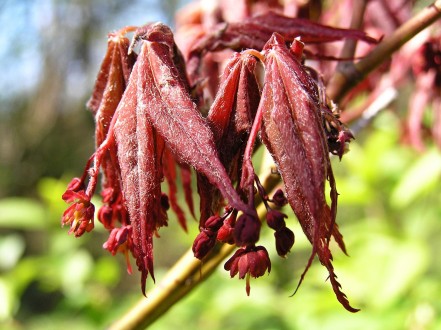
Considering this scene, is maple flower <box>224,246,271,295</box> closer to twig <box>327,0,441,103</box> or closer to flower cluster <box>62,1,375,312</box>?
flower cluster <box>62,1,375,312</box>

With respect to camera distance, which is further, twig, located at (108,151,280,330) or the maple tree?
twig, located at (108,151,280,330)

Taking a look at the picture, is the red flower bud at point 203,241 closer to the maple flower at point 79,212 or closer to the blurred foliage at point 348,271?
the maple flower at point 79,212

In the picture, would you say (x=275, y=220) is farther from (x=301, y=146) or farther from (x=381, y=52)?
(x=381, y=52)

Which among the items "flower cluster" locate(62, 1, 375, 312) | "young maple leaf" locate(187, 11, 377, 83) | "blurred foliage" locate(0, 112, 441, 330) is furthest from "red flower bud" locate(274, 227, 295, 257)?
"blurred foliage" locate(0, 112, 441, 330)

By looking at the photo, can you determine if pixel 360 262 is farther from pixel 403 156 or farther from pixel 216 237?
pixel 216 237

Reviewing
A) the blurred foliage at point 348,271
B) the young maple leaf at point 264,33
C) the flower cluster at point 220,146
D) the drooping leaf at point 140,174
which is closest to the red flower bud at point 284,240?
the flower cluster at point 220,146

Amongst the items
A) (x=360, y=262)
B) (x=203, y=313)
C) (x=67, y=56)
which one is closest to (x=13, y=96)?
(x=67, y=56)

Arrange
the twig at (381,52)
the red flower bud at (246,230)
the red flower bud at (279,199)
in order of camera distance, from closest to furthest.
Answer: the red flower bud at (246,230) < the red flower bud at (279,199) < the twig at (381,52)
